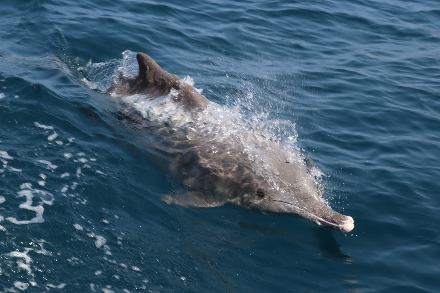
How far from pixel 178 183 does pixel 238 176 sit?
968 millimetres

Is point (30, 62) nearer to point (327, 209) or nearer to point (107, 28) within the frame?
point (107, 28)

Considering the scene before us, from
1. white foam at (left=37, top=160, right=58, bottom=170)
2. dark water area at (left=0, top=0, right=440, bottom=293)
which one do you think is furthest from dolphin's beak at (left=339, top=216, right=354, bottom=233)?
white foam at (left=37, top=160, right=58, bottom=170)

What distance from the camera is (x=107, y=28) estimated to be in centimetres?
1619

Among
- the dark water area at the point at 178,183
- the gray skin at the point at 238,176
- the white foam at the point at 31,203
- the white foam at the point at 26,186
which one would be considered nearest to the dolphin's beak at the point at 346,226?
the gray skin at the point at 238,176

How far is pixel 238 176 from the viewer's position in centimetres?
998

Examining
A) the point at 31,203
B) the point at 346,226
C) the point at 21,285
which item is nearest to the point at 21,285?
the point at 21,285

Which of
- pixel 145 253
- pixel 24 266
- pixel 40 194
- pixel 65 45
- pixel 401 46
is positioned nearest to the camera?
pixel 24 266

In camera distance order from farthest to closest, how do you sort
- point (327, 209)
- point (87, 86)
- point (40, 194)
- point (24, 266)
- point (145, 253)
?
point (87, 86) < point (327, 209) < point (40, 194) < point (145, 253) < point (24, 266)

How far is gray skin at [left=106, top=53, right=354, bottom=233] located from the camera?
9.34m

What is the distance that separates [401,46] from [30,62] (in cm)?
1079

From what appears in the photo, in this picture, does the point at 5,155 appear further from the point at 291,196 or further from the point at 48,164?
the point at 291,196

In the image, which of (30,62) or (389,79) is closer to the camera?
(30,62)

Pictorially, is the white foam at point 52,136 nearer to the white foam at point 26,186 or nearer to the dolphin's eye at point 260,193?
the white foam at point 26,186

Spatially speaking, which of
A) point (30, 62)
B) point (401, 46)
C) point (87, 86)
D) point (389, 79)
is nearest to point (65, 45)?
point (30, 62)
